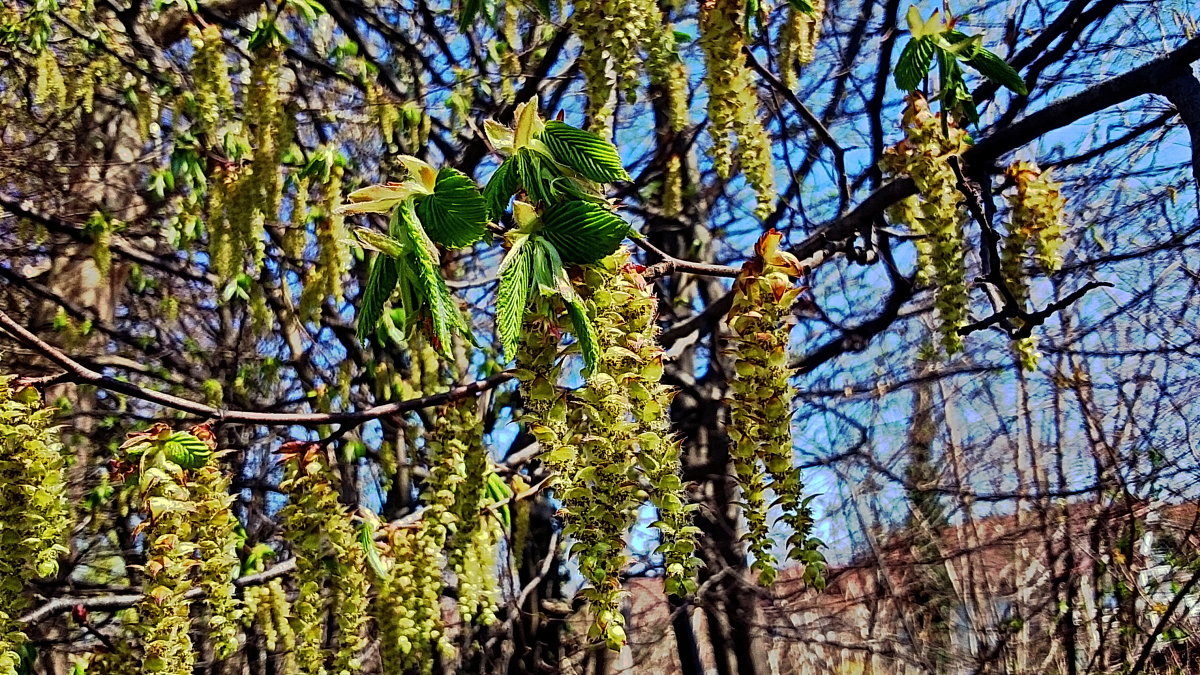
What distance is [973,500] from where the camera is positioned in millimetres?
5551

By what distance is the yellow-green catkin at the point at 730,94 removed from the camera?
2.39m

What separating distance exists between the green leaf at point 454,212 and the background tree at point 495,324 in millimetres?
770

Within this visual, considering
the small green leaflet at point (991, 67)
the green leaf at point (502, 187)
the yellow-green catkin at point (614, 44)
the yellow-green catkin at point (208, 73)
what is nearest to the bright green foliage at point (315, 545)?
the yellow-green catkin at point (614, 44)

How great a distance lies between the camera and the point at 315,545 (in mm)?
2199

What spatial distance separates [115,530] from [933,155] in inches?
201

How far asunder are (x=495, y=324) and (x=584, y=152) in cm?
348

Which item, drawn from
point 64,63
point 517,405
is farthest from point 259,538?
point 64,63

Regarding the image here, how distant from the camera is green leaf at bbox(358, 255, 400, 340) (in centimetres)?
112

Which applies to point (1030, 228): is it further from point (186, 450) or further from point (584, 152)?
point (186, 450)

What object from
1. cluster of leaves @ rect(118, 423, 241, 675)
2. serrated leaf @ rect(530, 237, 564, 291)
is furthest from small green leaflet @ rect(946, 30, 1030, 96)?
cluster of leaves @ rect(118, 423, 241, 675)

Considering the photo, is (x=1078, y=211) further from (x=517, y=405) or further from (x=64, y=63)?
(x=64, y=63)

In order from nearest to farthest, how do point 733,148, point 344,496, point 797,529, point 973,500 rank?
point 797,529 → point 733,148 → point 344,496 → point 973,500

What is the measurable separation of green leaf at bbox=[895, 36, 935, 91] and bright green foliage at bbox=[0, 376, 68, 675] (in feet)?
6.47

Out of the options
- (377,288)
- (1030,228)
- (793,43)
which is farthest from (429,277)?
(793,43)
